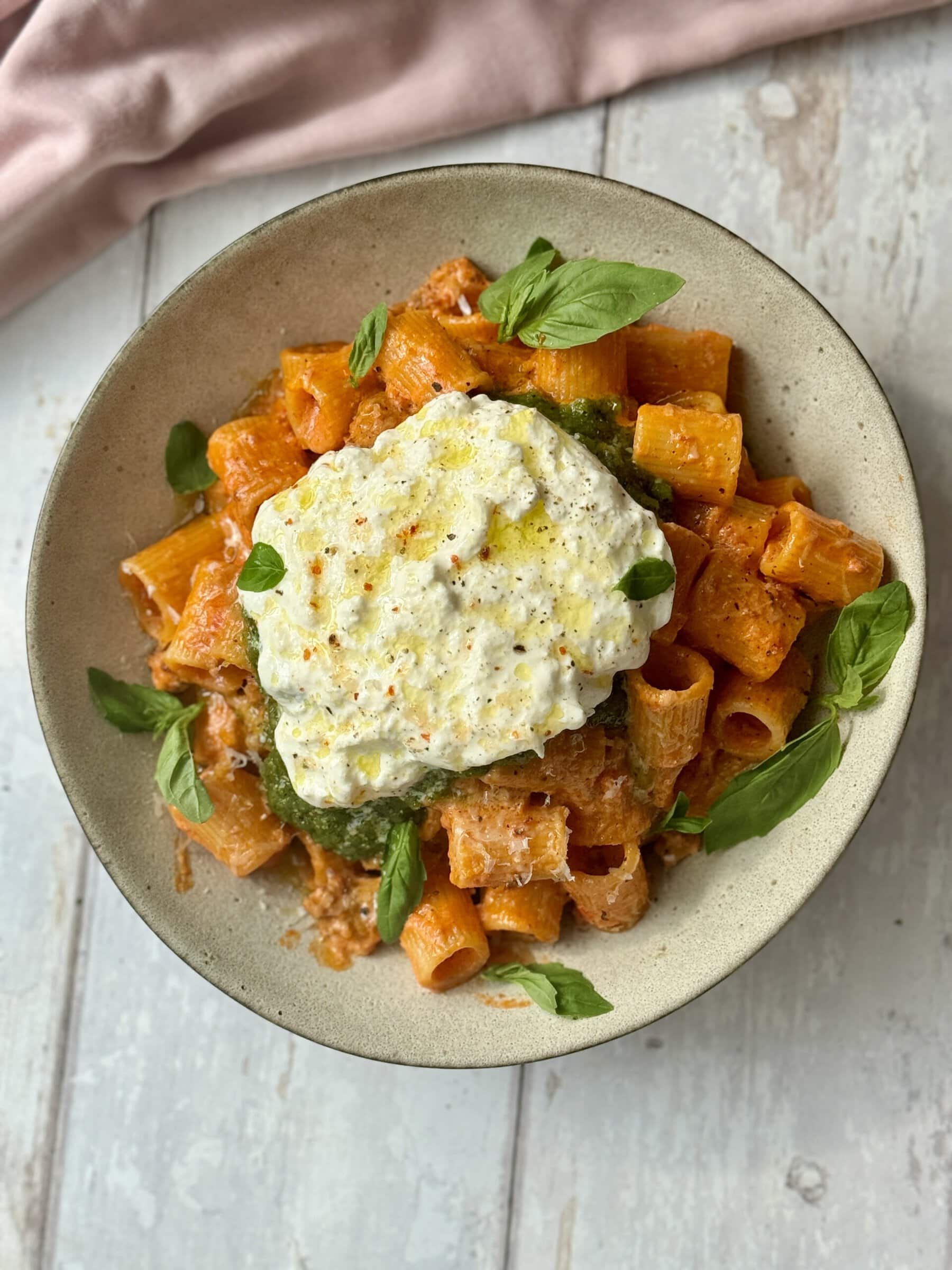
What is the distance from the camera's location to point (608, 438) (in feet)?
7.99

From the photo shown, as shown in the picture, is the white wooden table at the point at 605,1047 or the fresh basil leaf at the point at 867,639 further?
the white wooden table at the point at 605,1047

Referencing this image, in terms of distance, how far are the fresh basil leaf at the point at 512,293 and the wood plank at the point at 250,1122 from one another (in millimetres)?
710

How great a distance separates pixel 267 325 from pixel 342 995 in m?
1.56

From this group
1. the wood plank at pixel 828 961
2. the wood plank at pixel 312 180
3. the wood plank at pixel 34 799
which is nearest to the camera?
the wood plank at pixel 828 961

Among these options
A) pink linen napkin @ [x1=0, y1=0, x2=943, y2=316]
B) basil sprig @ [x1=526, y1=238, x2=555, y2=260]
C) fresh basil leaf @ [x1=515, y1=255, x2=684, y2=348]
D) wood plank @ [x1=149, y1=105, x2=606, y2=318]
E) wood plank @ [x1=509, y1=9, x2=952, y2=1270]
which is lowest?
wood plank @ [x1=509, y1=9, x2=952, y2=1270]

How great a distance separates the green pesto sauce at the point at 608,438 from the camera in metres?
2.40

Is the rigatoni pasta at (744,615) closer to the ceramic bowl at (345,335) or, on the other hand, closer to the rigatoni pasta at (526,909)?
the ceramic bowl at (345,335)

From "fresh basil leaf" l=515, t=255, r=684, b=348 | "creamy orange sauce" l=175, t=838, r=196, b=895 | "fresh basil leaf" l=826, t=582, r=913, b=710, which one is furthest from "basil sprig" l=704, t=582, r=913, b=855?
"creamy orange sauce" l=175, t=838, r=196, b=895

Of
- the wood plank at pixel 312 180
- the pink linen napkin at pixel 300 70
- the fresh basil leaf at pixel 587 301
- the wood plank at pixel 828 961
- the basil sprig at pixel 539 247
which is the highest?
the pink linen napkin at pixel 300 70

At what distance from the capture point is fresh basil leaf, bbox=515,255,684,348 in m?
2.28

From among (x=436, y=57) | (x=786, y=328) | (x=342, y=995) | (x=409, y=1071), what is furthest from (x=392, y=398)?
(x=409, y=1071)

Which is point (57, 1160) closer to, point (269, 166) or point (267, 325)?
point (267, 325)

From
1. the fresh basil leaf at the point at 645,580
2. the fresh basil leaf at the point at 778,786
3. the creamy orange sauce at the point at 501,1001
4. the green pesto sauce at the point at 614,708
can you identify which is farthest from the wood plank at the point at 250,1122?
the fresh basil leaf at the point at 645,580

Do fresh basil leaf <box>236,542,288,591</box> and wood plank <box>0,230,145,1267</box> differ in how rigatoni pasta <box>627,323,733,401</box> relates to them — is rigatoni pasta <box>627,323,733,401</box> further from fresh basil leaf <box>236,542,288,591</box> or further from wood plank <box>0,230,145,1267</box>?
wood plank <box>0,230,145,1267</box>
